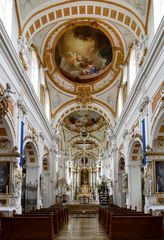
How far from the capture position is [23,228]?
32.1ft

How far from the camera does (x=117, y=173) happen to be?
26031 millimetres

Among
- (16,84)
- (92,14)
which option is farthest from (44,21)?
(16,84)

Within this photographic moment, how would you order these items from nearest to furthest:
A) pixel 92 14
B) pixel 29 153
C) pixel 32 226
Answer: pixel 32 226
pixel 92 14
pixel 29 153

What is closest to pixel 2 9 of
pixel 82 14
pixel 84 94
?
pixel 82 14

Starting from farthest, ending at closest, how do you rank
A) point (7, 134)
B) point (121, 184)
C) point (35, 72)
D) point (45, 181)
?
point (45, 181), point (121, 184), point (35, 72), point (7, 134)

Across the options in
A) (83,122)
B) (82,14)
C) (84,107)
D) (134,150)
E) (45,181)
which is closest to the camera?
(82,14)

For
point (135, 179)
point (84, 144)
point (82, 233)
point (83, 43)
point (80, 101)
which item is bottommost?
point (82, 233)

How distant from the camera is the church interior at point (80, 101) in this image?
38.4 feet

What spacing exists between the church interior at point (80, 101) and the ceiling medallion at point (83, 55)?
74 mm

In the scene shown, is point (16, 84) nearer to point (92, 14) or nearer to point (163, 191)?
point (92, 14)

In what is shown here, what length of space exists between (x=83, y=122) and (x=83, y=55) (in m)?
13.8

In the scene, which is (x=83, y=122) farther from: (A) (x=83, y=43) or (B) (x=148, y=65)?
(B) (x=148, y=65)

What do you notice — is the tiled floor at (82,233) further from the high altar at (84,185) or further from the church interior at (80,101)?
the high altar at (84,185)

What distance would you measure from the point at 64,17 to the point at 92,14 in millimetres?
1390
